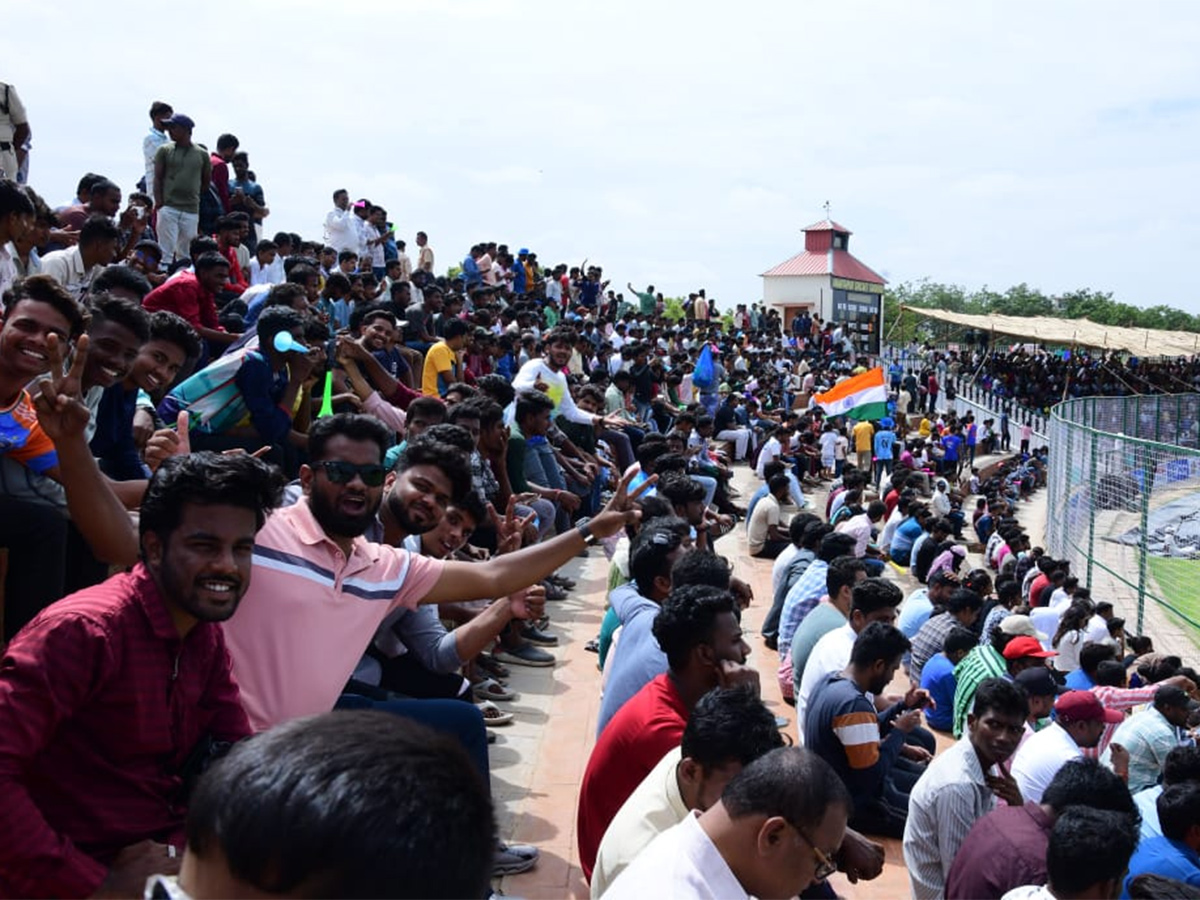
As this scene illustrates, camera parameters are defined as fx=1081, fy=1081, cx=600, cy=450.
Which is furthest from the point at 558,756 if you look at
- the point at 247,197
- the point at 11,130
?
the point at 247,197

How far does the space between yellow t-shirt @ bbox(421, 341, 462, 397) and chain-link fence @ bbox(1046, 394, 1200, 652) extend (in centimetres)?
836

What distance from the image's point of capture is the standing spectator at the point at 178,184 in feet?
36.0

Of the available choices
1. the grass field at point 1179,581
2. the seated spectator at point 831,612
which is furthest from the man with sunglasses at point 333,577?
the grass field at point 1179,581

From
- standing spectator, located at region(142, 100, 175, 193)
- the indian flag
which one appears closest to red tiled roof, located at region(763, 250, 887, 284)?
the indian flag

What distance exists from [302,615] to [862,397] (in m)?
15.9

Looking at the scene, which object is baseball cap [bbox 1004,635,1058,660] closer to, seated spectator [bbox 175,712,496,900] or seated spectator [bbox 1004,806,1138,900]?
seated spectator [bbox 1004,806,1138,900]

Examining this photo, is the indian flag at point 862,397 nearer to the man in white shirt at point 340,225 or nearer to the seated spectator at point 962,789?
the man in white shirt at point 340,225

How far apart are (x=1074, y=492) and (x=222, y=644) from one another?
51.5 feet

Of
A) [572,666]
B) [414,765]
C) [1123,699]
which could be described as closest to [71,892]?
[414,765]

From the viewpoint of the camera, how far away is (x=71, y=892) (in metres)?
2.16

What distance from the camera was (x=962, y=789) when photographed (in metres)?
4.75

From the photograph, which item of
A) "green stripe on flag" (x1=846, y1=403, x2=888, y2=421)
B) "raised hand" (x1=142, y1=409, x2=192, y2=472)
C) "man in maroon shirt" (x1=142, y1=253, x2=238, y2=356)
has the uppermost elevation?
"man in maroon shirt" (x1=142, y1=253, x2=238, y2=356)

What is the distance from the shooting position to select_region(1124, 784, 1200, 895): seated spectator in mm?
4754

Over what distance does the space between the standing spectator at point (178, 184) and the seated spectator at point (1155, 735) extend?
9.60m
